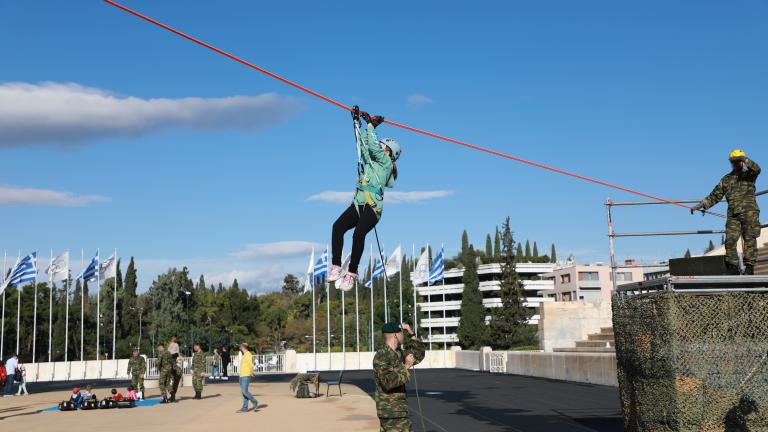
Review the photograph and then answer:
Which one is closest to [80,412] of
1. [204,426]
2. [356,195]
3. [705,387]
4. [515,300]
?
[204,426]

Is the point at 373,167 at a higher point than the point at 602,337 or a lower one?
higher

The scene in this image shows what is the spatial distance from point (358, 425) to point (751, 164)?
406 inches

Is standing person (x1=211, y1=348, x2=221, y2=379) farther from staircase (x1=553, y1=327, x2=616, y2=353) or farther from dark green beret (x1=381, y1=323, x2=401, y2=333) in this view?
dark green beret (x1=381, y1=323, x2=401, y2=333)

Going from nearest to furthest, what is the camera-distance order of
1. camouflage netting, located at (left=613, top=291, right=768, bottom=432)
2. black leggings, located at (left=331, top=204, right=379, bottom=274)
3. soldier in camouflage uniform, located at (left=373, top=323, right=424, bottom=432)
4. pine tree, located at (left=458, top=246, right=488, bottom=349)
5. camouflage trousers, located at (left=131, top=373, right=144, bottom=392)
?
soldier in camouflage uniform, located at (left=373, top=323, right=424, bottom=432), camouflage netting, located at (left=613, top=291, right=768, bottom=432), black leggings, located at (left=331, top=204, right=379, bottom=274), camouflage trousers, located at (left=131, top=373, right=144, bottom=392), pine tree, located at (left=458, top=246, right=488, bottom=349)

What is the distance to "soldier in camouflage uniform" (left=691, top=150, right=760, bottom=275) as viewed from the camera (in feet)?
38.8

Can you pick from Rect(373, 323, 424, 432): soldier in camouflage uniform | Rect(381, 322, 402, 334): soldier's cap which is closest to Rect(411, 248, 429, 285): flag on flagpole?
Rect(381, 322, 402, 334): soldier's cap

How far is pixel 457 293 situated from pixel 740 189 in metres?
126

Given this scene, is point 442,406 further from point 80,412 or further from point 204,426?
point 80,412

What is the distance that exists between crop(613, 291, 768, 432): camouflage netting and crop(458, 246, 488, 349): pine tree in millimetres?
83923

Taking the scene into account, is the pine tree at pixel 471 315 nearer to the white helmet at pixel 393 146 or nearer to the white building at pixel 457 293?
the white building at pixel 457 293

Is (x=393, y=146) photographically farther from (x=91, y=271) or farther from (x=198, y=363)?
(x=91, y=271)

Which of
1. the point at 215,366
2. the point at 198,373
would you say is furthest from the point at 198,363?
the point at 215,366

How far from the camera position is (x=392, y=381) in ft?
31.4

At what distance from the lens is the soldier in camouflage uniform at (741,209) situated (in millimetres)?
11820
